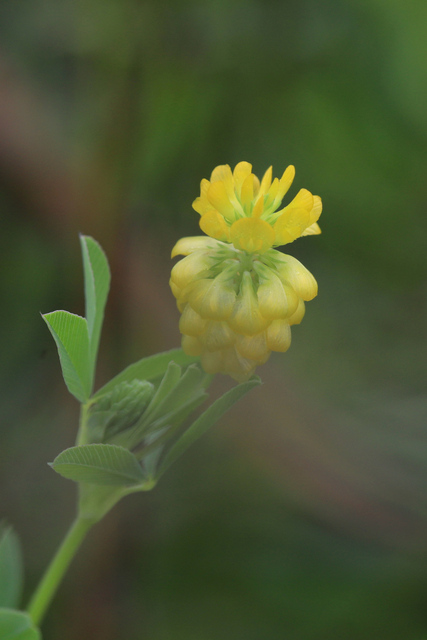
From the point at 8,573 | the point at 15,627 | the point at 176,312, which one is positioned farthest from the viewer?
the point at 176,312

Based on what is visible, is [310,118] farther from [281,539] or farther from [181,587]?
[181,587]

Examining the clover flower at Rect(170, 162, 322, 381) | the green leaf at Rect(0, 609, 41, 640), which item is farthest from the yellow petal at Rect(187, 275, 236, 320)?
the green leaf at Rect(0, 609, 41, 640)

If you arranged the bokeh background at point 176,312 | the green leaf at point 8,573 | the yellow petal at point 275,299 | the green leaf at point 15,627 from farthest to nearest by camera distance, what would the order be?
the bokeh background at point 176,312 < the green leaf at point 8,573 < the green leaf at point 15,627 < the yellow petal at point 275,299

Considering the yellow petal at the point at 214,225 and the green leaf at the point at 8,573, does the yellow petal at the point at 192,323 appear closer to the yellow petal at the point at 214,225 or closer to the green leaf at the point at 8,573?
the yellow petal at the point at 214,225

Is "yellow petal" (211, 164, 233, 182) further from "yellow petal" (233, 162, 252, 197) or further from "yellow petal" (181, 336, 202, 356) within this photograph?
"yellow petal" (181, 336, 202, 356)

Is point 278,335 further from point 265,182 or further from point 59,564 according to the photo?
point 59,564

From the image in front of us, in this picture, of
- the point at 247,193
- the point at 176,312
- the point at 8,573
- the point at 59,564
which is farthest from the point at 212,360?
the point at 176,312

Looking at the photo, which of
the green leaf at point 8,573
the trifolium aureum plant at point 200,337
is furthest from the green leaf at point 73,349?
the green leaf at point 8,573
